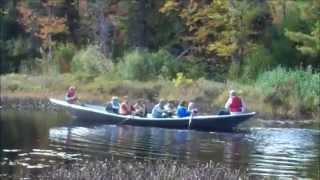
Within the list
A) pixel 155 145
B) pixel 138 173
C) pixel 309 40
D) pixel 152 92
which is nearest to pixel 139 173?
pixel 138 173

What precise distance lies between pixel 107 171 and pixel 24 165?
4.59 metres

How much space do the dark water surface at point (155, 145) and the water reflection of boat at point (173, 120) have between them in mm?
412

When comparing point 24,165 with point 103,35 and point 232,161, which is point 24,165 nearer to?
point 232,161

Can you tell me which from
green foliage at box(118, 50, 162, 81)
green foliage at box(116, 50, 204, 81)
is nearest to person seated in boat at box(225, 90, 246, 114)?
green foliage at box(116, 50, 204, 81)

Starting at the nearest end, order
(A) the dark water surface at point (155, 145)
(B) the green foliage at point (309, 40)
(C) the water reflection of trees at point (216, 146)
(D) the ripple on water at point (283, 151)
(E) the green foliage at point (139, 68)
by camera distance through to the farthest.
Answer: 1. (D) the ripple on water at point (283, 151)
2. (A) the dark water surface at point (155, 145)
3. (C) the water reflection of trees at point (216, 146)
4. (B) the green foliage at point (309, 40)
5. (E) the green foliage at point (139, 68)

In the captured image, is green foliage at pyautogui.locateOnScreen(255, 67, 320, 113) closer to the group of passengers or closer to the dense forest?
the dense forest

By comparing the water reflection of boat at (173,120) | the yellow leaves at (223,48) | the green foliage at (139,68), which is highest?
the yellow leaves at (223,48)

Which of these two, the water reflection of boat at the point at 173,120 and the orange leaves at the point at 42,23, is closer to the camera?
the water reflection of boat at the point at 173,120

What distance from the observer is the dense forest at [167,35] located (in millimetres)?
40844

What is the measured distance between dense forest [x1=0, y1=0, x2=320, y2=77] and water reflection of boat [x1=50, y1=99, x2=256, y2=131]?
35.5ft

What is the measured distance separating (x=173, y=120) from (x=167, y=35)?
71.5 ft

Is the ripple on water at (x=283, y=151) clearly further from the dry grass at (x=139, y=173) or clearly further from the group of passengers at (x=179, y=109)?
the dry grass at (x=139, y=173)

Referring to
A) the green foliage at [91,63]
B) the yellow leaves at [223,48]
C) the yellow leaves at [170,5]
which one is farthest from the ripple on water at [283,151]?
the yellow leaves at [170,5]

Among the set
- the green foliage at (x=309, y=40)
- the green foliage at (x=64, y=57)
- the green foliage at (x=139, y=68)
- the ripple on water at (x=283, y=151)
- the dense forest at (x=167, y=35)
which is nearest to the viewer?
the ripple on water at (x=283, y=151)
